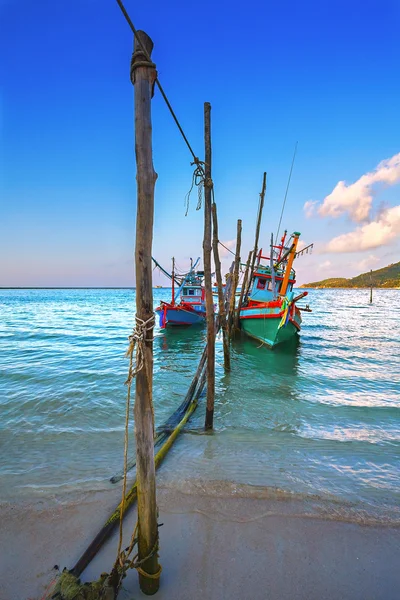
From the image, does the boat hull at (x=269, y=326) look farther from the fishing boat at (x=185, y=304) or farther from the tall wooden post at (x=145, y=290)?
the tall wooden post at (x=145, y=290)

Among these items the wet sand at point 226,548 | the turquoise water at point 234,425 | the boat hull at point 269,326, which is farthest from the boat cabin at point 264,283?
the wet sand at point 226,548

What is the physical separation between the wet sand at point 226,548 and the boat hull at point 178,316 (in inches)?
795

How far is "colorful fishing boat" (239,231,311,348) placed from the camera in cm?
1512

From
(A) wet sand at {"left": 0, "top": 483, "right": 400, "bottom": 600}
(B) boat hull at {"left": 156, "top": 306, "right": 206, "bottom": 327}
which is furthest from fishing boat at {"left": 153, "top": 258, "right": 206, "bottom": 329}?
(A) wet sand at {"left": 0, "top": 483, "right": 400, "bottom": 600}

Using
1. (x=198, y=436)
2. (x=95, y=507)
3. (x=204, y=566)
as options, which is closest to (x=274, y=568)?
(x=204, y=566)

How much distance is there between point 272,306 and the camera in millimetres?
15438

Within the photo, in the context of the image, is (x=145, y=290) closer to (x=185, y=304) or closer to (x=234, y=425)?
(x=234, y=425)

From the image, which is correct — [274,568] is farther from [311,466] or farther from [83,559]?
[311,466]

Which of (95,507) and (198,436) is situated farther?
(198,436)

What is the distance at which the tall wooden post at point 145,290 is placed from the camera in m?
2.42

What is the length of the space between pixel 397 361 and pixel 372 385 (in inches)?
195

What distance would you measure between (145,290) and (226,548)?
2.80 m

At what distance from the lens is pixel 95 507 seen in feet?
12.1

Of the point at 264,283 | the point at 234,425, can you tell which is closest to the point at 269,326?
the point at 264,283
